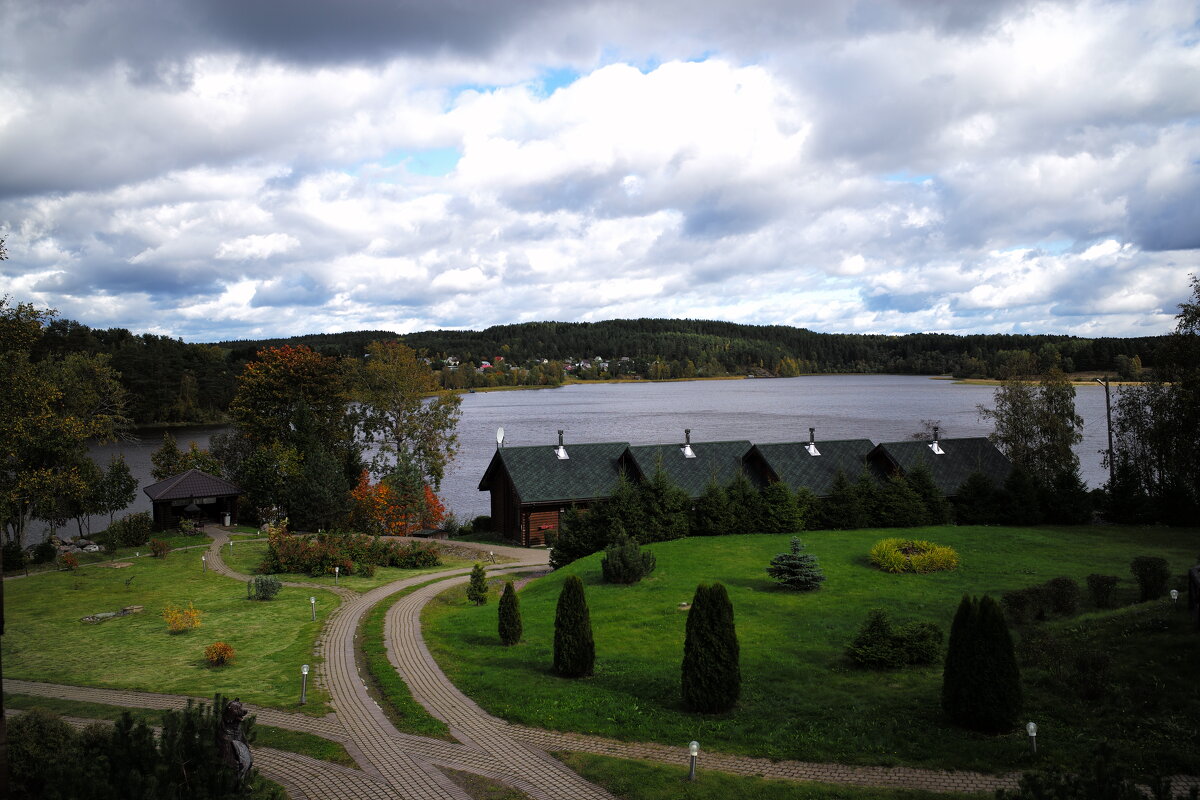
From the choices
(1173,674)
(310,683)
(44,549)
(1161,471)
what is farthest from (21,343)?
(1161,471)

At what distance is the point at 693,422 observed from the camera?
105375 millimetres

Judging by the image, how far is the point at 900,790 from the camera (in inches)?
449

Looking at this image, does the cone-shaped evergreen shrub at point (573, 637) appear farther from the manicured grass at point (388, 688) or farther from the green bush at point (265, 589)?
the green bush at point (265, 589)

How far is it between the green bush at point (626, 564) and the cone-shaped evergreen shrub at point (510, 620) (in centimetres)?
633

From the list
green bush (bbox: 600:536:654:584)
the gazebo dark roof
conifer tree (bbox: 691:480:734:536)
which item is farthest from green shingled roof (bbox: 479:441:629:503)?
the gazebo dark roof

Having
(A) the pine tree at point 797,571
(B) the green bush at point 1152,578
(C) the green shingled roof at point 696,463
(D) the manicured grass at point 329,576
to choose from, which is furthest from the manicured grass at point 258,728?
(C) the green shingled roof at point 696,463

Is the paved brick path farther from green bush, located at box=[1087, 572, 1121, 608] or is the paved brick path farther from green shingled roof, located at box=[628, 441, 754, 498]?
green shingled roof, located at box=[628, 441, 754, 498]

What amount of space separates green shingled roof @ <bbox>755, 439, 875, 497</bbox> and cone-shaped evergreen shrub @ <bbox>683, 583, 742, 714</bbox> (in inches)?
937

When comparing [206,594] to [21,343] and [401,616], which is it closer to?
[401,616]

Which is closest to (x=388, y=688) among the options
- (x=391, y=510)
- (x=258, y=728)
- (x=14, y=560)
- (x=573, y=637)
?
(x=258, y=728)

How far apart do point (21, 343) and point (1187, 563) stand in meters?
45.6

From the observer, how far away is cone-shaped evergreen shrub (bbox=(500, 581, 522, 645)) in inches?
793

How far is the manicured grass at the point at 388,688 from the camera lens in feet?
48.2

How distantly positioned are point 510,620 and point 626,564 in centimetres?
677
